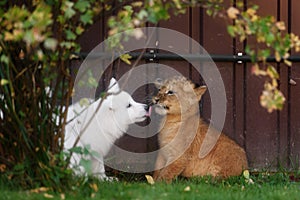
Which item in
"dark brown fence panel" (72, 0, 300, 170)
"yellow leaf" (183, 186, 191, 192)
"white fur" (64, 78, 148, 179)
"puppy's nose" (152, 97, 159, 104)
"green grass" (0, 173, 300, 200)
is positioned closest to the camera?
"green grass" (0, 173, 300, 200)

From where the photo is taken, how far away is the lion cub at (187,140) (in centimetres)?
617

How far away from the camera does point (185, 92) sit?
6207 millimetres

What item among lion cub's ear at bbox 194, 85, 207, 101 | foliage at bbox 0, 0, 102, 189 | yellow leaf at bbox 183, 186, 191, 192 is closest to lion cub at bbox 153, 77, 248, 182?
lion cub's ear at bbox 194, 85, 207, 101

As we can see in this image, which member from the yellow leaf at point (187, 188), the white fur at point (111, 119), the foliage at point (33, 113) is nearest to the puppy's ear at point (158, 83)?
the white fur at point (111, 119)

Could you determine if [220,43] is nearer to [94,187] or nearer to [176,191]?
[176,191]

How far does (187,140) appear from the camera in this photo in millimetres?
6211

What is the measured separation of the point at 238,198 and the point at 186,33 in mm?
2289

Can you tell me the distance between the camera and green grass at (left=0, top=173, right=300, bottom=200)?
4270 mm

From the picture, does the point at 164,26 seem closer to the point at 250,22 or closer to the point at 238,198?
the point at 238,198

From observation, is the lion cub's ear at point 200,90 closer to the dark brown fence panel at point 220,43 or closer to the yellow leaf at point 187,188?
the dark brown fence panel at point 220,43

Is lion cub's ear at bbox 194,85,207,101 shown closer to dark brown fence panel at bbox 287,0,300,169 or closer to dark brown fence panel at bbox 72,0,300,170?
dark brown fence panel at bbox 72,0,300,170

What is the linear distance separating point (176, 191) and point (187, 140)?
4.95ft

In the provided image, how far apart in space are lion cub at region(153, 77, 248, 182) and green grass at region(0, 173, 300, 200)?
0.36m

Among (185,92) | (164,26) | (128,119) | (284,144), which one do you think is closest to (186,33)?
(164,26)
